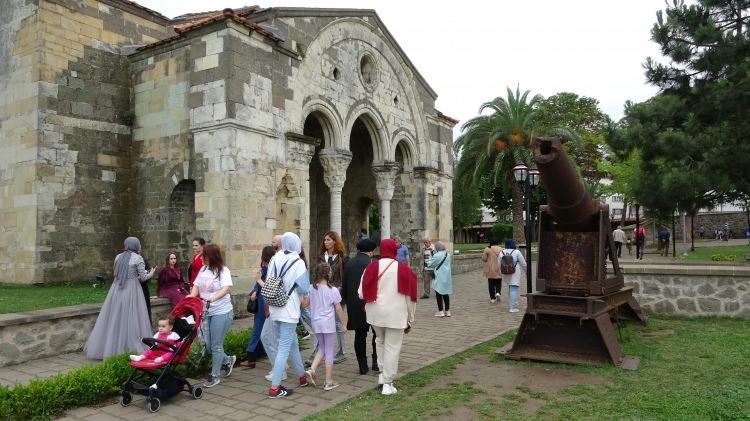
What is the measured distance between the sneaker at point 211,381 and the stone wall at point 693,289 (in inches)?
322

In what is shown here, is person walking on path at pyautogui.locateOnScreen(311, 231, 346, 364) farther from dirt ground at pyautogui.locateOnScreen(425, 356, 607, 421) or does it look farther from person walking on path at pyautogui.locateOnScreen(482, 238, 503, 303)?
person walking on path at pyautogui.locateOnScreen(482, 238, 503, 303)

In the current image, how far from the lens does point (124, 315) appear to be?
7.62 meters

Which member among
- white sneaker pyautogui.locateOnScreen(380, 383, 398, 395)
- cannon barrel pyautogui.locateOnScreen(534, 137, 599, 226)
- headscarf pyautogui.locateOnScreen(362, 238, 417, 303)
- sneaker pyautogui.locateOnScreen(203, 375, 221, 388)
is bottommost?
sneaker pyautogui.locateOnScreen(203, 375, 221, 388)

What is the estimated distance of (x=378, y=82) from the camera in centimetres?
1745

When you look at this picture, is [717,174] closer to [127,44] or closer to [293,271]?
[293,271]

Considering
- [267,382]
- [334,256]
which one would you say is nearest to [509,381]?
[267,382]

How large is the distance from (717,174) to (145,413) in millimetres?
10969

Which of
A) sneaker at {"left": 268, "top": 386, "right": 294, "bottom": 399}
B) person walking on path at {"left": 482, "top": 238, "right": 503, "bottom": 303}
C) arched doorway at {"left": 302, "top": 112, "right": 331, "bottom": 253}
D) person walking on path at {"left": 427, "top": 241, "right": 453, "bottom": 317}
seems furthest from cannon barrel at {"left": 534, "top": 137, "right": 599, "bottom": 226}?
arched doorway at {"left": 302, "top": 112, "right": 331, "bottom": 253}

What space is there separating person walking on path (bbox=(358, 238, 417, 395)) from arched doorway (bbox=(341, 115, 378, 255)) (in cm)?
1470

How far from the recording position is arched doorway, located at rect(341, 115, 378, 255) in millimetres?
20875

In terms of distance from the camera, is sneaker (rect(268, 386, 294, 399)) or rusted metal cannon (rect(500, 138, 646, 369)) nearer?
sneaker (rect(268, 386, 294, 399))

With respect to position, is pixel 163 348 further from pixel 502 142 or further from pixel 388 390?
pixel 502 142

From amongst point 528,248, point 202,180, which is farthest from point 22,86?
point 528,248

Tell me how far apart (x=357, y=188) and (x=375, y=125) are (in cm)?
430
